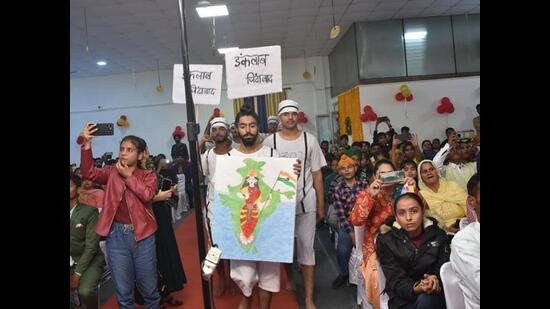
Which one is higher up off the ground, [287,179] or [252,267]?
[287,179]

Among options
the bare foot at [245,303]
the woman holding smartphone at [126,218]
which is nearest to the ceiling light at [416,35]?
the woman holding smartphone at [126,218]

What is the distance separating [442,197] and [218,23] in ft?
18.1

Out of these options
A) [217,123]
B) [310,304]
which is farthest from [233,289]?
[217,123]

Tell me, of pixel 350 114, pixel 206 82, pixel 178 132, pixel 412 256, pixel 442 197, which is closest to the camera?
pixel 412 256

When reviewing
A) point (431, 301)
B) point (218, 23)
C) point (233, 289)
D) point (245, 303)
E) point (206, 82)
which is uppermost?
point (218, 23)

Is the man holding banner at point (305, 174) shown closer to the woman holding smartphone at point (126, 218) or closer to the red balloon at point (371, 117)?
the woman holding smartphone at point (126, 218)

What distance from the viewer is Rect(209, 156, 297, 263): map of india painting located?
2266 millimetres

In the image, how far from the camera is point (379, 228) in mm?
2539

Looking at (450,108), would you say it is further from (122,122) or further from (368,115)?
(122,122)

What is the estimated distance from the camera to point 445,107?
7.92 m

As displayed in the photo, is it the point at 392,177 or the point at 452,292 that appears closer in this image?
the point at 452,292

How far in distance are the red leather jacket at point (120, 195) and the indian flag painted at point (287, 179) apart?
872 millimetres
